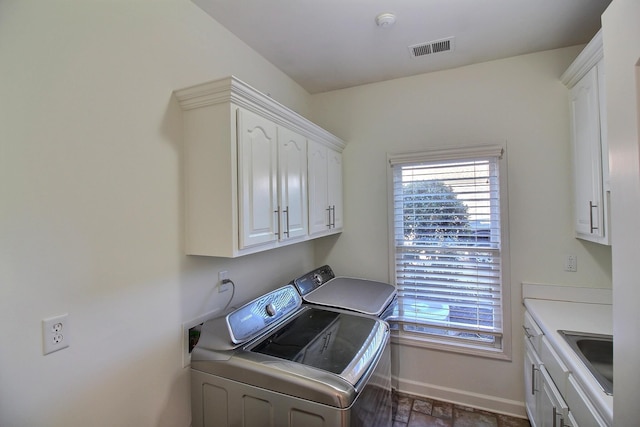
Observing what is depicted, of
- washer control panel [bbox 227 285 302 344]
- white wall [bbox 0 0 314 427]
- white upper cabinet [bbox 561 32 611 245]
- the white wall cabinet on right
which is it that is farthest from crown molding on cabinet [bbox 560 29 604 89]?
washer control panel [bbox 227 285 302 344]

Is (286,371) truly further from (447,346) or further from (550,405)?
(447,346)

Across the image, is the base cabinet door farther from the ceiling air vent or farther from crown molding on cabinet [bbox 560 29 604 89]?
the ceiling air vent

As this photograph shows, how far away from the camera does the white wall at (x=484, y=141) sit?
7.11ft

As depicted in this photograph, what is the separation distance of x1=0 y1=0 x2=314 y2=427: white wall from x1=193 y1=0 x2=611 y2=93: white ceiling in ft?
1.33

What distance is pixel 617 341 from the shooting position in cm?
71

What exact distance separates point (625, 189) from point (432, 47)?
72.9 inches

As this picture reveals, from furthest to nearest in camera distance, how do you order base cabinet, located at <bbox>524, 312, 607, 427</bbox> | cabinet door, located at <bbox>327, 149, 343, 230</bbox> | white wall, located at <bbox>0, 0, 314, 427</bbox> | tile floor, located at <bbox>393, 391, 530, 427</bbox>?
cabinet door, located at <bbox>327, 149, 343, 230</bbox> → tile floor, located at <bbox>393, 391, 530, 427</bbox> → base cabinet, located at <bbox>524, 312, 607, 427</bbox> → white wall, located at <bbox>0, 0, 314, 427</bbox>

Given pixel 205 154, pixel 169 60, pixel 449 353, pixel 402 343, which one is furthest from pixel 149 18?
pixel 449 353

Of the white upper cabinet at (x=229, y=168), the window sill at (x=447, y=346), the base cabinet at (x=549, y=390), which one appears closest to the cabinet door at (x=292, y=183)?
the white upper cabinet at (x=229, y=168)

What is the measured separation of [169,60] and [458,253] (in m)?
2.40

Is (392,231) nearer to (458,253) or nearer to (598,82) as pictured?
(458,253)

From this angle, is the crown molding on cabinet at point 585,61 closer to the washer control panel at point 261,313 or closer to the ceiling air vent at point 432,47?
the ceiling air vent at point 432,47

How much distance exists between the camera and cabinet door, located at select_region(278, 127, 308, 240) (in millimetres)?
1844

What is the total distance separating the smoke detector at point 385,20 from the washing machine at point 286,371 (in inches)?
72.1
